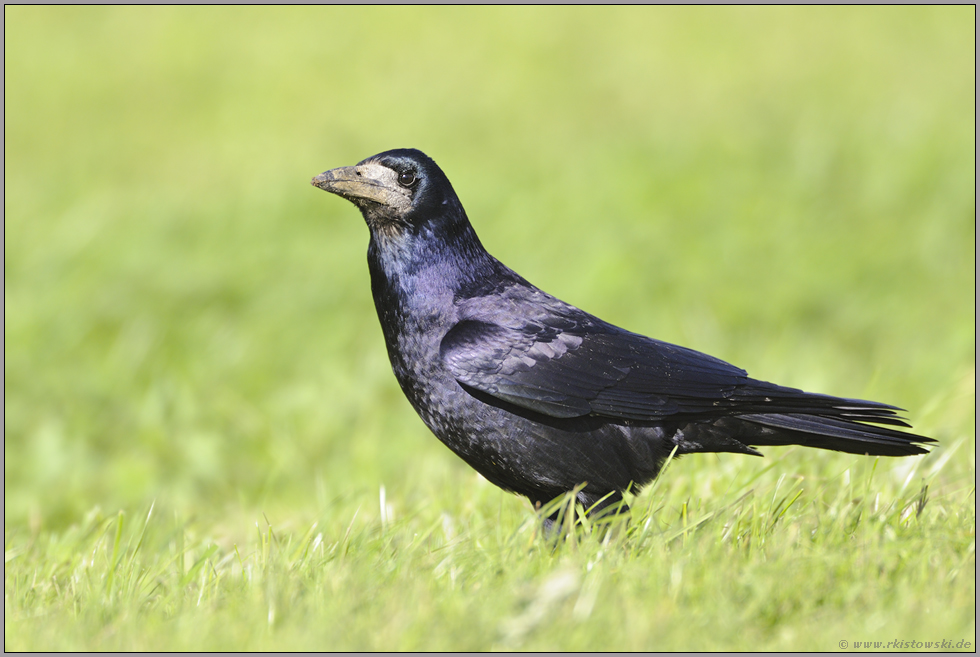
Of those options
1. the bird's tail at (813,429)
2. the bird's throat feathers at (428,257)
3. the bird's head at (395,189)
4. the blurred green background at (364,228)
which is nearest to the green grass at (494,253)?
the blurred green background at (364,228)

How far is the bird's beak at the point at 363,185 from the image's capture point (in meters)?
3.48

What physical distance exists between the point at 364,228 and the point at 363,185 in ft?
15.7

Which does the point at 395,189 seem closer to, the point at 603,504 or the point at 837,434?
the point at 603,504

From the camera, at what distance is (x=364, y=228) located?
8.21 m

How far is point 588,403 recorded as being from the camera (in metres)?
3.22

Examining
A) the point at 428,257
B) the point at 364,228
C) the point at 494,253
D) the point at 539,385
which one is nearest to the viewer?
the point at 539,385

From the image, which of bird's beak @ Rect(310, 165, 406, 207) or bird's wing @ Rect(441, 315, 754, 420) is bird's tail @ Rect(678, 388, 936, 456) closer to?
bird's wing @ Rect(441, 315, 754, 420)

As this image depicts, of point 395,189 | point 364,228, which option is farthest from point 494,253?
point 395,189

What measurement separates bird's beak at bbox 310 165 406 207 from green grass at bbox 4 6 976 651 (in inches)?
47.7

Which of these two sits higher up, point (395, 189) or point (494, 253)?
point (494, 253)

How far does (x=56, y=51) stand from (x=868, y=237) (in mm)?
9103

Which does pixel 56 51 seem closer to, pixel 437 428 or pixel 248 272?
pixel 248 272

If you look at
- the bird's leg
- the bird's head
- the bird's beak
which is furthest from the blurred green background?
the bird's beak

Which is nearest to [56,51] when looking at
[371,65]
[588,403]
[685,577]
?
[371,65]
